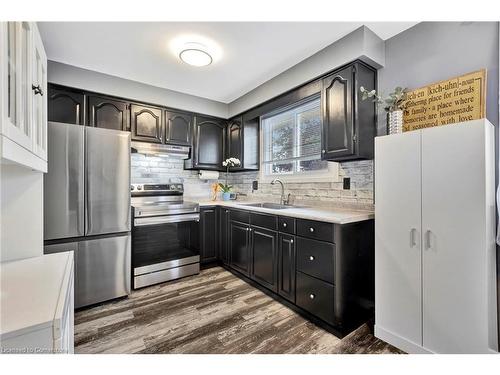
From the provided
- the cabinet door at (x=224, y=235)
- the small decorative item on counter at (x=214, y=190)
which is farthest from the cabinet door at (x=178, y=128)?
the cabinet door at (x=224, y=235)

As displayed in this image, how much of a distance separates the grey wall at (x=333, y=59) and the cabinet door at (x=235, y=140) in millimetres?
760

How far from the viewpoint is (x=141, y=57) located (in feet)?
7.91

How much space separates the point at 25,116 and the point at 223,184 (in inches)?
123

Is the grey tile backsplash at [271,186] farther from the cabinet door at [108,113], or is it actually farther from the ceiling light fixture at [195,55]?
the ceiling light fixture at [195,55]

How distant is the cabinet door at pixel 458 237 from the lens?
4.33ft

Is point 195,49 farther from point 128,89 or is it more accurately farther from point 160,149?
point 160,149

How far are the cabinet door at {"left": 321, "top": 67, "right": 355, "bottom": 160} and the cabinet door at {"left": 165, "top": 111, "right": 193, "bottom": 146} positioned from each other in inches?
79.3

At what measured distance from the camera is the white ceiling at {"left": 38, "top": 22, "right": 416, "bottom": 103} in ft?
6.37

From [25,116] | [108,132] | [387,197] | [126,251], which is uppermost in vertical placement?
[108,132]

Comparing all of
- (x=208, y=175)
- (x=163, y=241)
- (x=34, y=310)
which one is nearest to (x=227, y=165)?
(x=208, y=175)

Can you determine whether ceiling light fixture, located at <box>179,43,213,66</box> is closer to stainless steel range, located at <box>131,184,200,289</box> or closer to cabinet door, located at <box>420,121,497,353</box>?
stainless steel range, located at <box>131,184,200,289</box>

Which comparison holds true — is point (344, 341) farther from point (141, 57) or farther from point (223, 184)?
point (141, 57)
